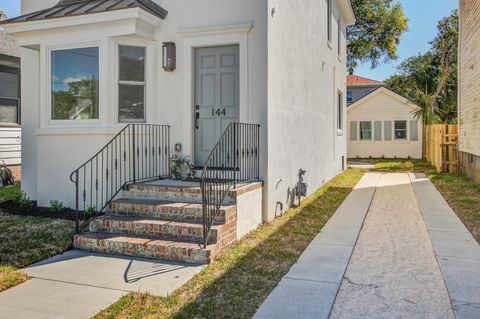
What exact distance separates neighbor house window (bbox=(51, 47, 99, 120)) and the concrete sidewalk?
4578 mm

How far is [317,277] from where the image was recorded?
4.32 metres

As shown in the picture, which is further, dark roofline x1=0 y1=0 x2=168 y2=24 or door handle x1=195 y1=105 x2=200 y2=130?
door handle x1=195 y1=105 x2=200 y2=130

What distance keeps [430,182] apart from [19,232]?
10.7 m

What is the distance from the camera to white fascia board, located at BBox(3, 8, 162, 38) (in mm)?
6730

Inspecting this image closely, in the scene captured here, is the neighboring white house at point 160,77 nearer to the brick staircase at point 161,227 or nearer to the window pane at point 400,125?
the brick staircase at point 161,227

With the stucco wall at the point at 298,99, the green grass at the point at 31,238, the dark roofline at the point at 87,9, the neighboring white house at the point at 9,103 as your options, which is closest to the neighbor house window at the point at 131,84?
the dark roofline at the point at 87,9

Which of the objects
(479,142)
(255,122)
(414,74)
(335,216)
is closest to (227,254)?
(255,122)

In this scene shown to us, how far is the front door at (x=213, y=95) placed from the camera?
7145 mm

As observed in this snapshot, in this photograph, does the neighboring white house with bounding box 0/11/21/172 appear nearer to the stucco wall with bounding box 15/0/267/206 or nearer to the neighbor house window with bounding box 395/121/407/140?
the stucco wall with bounding box 15/0/267/206

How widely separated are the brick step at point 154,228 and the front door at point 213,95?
79.8 inches

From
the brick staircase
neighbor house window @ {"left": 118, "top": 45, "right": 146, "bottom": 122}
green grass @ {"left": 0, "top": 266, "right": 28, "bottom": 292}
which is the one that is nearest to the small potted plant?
the brick staircase

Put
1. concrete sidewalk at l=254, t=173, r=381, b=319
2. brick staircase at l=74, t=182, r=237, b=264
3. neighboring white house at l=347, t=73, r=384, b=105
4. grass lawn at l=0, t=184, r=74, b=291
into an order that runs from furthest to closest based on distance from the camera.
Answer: neighboring white house at l=347, t=73, r=384, b=105 → brick staircase at l=74, t=182, r=237, b=264 → grass lawn at l=0, t=184, r=74, b=291 → concrete sidewalk at l=254, t=173, r=381, b=319

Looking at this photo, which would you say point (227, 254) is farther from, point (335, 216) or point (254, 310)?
point (335, 216)

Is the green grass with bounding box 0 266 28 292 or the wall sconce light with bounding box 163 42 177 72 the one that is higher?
the wall sconce light with bounding box 163 42 177 72
